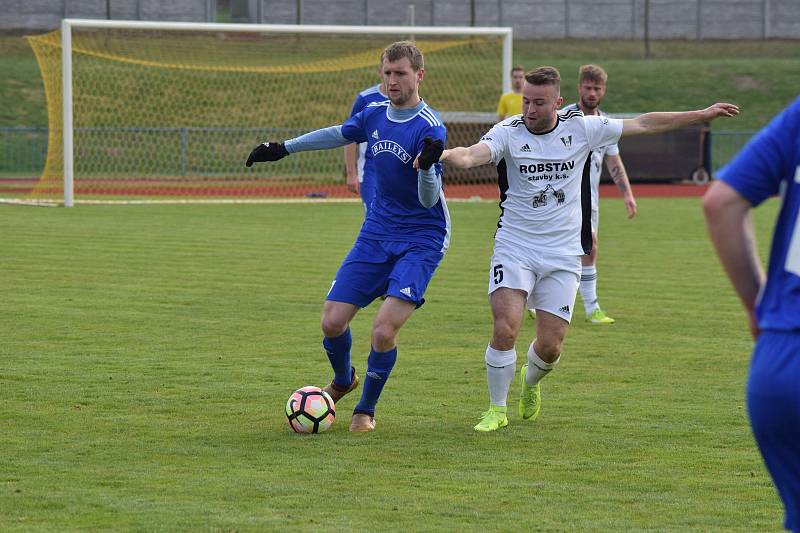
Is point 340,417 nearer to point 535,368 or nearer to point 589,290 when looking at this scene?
point 535,368

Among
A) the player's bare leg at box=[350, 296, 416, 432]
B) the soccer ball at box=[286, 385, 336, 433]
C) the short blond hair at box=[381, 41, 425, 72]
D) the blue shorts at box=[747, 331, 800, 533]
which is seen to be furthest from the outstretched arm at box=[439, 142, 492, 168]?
the blue shorts at box=[747, 331, 800, 533]

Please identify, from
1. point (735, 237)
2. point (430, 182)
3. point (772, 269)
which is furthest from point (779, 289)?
point (430, 182)

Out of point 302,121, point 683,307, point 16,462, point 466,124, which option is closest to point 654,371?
point 683,307

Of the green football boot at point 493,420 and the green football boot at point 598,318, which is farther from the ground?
the green football boot at point 493,420

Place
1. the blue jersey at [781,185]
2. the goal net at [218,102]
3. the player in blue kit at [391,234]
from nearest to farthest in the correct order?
the blue jersey at [781,185]
the player in blue kit at [391,234]
the goal net at [218,102]

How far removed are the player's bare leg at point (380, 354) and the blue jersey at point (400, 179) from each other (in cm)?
40

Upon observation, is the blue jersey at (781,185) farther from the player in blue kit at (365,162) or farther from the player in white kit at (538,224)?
the player in blue kit at (365,162)

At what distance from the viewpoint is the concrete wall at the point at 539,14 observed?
47.1 m

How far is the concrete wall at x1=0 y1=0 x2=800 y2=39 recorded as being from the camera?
4712cm

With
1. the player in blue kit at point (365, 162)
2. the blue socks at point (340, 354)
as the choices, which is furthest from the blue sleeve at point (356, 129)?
the player in blue kit at point (365, 162)

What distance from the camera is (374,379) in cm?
689

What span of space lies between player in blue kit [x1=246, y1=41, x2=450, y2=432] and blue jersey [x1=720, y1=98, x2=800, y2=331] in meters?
3.67

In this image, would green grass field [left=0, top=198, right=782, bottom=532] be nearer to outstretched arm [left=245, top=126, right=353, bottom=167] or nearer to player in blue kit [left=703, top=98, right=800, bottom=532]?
outstretched arm [left=245, top=126, right=353, bottom=167]

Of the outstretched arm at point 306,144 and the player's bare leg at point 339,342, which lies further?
the outstretched arm at point 306,144
